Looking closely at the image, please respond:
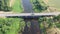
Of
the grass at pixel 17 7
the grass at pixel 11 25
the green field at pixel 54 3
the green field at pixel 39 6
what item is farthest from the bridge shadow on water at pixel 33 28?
the green field at pixel 54 3

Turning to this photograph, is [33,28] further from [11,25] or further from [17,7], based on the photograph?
[17,7]

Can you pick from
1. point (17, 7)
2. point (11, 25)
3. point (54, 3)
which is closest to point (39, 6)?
point (54, 3)

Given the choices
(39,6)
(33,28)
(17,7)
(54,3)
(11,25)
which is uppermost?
(54,3)

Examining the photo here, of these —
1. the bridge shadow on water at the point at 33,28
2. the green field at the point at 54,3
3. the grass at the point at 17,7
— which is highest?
the green field at the point at 54,3

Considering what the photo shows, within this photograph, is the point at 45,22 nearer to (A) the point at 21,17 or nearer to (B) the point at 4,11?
(A) the point at 21,17

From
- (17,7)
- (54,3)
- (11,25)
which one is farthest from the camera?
(54,3)

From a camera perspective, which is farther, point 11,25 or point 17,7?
point 17,7

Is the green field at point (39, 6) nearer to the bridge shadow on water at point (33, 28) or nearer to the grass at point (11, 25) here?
the bridge shadow on water at point (33, 28)

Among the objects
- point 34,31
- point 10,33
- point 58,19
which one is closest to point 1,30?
point 10,33

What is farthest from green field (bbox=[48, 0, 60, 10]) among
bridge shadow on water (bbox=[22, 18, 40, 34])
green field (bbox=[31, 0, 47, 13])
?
bridge shadow on water (bbox=[22, 18, 40, 34])

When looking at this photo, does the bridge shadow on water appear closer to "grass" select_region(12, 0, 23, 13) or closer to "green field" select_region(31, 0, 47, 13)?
"green field" select_region(31, 0, 47, 13)

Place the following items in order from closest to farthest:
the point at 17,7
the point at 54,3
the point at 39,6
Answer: the point at 39,6
the point at 17,7
the point at 54,3
